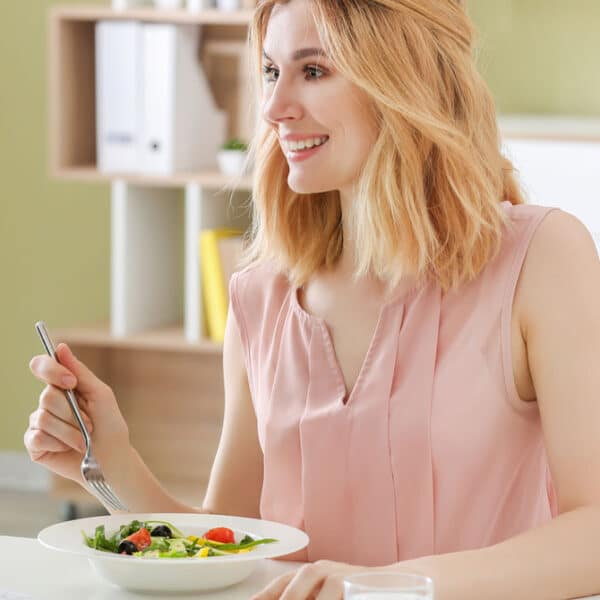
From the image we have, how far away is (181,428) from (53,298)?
614 millimetres

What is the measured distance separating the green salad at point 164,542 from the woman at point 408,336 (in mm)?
187

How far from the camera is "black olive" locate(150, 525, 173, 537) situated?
1.33 meters

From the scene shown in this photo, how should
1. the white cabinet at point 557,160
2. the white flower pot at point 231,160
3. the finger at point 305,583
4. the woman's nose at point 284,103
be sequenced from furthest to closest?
1. the white flower pot at point 231,160
2. the white cabinet at point 557,160
3. the woman's nose at point 284,103
4. the finger at point 305,583

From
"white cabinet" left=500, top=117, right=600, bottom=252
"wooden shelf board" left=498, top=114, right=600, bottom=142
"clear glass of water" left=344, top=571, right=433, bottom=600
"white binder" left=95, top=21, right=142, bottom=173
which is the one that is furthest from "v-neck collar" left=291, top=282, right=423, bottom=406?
"white binder" left=95, top=21, right=142, bottom=173

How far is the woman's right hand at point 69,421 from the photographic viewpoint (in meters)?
1.46

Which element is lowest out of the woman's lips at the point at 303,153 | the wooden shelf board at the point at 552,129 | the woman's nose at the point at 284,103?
the wooden shelf board at the point at 552,129

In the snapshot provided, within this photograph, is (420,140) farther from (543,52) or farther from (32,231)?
(32,231)

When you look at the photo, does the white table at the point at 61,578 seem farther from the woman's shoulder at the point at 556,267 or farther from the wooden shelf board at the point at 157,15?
the wooden shelf board at the point at 157,15

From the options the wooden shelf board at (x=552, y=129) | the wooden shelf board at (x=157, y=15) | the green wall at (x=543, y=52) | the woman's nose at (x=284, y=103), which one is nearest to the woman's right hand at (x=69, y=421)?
the woman's nose at (x=284, y=103)

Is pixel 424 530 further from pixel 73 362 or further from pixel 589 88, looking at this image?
pixel 589 88

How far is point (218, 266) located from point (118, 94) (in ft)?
1.75

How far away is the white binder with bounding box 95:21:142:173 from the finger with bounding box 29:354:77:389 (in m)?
2.12

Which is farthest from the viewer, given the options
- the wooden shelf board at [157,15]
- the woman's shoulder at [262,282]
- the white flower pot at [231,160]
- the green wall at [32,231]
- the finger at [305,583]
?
the green wall at [32,231]

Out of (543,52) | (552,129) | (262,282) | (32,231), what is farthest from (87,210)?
(262,282)
